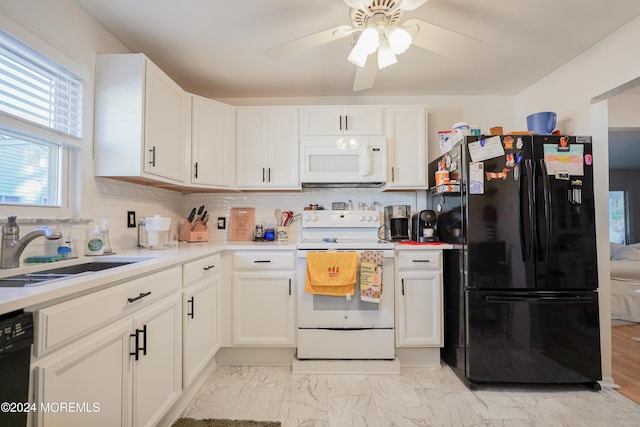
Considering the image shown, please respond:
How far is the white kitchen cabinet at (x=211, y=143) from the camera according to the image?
2.32 metres

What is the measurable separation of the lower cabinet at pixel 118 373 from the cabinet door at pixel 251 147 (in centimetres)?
121

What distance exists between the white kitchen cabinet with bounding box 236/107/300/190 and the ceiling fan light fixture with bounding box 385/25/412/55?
127 centimetres

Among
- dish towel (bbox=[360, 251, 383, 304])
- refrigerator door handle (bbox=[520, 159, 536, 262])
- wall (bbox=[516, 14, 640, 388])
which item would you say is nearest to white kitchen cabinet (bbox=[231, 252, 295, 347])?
dish towel (bbox=[360, 251, 383, 304])

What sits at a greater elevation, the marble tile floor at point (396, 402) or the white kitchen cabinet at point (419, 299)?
the white kitchen cabinet at point (419, 299)

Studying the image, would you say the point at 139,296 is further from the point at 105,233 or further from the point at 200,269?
the point at 105,233

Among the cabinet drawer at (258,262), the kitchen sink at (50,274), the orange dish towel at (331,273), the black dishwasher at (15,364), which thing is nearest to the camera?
the black dishwasher at (15,364)

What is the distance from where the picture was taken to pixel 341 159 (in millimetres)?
2477

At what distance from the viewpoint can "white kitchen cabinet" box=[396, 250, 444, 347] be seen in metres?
2.15

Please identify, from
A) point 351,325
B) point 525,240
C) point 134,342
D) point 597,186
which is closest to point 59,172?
point 134,342

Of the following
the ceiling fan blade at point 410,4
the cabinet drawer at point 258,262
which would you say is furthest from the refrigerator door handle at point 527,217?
the cabinet drawer at point 258,262

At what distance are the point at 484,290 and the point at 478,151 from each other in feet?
3.04

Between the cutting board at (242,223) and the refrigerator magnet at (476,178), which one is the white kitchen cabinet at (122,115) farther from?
the refrigerator magnet at (476,178)

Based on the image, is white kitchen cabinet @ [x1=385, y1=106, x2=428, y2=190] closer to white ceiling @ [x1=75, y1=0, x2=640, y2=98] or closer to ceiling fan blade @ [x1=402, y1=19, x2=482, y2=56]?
white ceiling @ [x1=75, y1=0, x2=640, y2=98]

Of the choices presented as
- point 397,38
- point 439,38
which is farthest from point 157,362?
point 439,38
